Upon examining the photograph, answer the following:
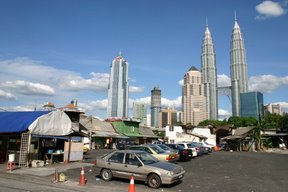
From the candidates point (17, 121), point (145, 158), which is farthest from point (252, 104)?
point (145, 158)

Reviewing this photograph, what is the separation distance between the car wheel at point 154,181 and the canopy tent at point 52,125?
1087cm

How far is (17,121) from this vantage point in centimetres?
2005

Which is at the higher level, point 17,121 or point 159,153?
point 17,121

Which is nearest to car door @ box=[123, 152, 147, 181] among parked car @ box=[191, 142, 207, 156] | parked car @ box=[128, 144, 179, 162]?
parked car @ box=[128, 144, 179, 162]

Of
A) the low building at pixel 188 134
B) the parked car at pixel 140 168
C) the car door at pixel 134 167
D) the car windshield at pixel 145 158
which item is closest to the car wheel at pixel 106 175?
the parked car at pixel 140 168

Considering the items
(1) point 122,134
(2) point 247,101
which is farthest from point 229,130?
(2) point 247,101

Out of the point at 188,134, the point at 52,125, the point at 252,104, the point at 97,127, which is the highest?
the point at 252,104

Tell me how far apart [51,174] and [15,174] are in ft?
6.68

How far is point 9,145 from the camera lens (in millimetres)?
21109

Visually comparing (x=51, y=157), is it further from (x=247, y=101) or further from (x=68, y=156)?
(x=247, y=101)

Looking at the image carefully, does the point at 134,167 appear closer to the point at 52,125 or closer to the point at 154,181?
the point at 154,181

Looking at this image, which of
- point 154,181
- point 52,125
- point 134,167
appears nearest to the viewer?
point 154,181

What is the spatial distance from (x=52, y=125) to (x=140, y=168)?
1105 cm

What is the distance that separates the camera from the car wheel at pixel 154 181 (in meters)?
11.9
